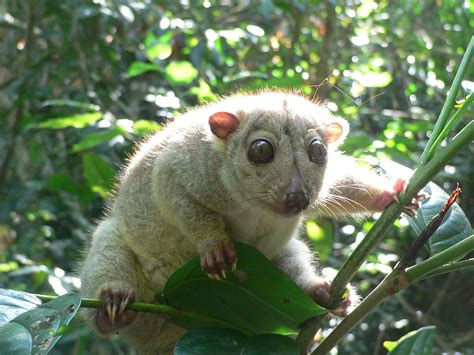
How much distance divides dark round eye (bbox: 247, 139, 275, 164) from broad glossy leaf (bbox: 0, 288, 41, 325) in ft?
3.63

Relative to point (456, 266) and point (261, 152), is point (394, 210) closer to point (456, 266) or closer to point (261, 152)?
point (456, 266)

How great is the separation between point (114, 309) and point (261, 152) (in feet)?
2.62

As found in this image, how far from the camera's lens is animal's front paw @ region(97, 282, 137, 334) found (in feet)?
7.58

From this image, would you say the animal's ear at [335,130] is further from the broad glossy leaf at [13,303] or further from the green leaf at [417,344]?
the broad glossy leaf at [13,303]

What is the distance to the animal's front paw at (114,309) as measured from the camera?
91.0 inches

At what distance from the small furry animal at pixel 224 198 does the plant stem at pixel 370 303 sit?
0.55 m

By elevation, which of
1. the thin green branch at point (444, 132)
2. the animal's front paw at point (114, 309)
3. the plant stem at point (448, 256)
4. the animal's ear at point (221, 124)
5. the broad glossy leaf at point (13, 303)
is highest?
the thin green branch at point (444, 132)

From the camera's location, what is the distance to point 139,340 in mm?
2748

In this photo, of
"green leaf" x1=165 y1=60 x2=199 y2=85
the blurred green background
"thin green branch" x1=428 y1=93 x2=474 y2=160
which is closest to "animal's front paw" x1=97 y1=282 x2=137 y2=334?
"thin green branch" x1=428 y1=93 x2=474 y2=160

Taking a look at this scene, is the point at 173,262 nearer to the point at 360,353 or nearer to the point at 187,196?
the point at 187,196

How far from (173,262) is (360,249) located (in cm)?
119

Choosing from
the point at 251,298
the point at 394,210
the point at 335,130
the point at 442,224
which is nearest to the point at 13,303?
the point at 251,298

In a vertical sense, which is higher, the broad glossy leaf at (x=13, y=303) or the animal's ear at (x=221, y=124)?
the broad glossy leaf at (x=13, y=303)

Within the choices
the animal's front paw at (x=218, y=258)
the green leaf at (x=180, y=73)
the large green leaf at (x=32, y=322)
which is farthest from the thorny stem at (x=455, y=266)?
the green leaf at (x=180, y=73)
